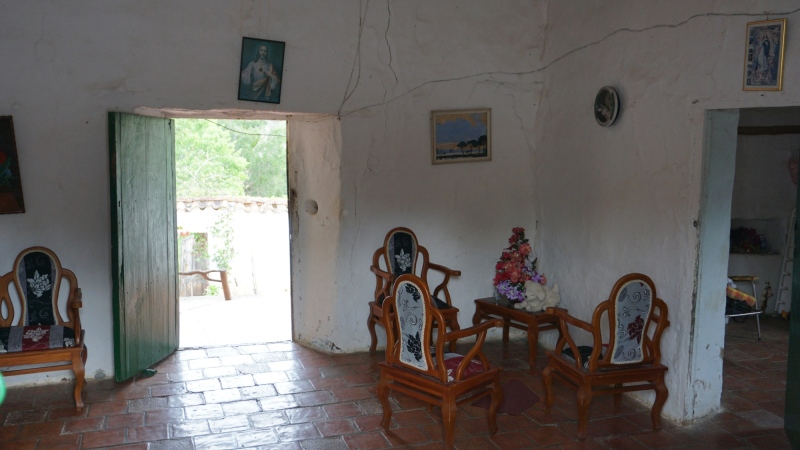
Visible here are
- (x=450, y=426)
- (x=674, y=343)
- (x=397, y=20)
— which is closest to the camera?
(x=450, y=426)

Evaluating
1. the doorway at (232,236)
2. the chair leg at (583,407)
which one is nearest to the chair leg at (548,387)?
the chair leg at (583,407)

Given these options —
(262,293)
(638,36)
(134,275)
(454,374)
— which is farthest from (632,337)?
(262,293)

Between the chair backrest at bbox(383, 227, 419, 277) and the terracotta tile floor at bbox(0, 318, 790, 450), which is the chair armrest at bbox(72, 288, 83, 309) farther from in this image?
the chair backrest at bbox(383, 227, 419, 277)

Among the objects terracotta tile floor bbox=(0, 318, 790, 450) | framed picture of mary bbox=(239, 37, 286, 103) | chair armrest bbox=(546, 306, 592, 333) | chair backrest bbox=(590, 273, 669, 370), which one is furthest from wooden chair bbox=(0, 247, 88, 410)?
chair backrest bbox=(590, 273, 669, 370)

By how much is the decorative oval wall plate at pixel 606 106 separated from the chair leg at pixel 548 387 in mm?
1881

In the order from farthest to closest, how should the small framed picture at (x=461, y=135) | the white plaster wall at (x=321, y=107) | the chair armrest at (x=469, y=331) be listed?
the small framed picture at (x=461, y=135), the white plaster wall at (x=321, y=107), the chair armrest at (x=469, y=331)

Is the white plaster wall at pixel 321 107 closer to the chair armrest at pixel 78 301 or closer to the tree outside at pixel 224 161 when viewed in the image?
the chair armrest at pixel 78 301

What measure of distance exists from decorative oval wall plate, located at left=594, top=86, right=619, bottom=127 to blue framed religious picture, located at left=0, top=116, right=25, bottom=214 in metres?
4.31

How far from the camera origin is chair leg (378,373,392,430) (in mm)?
4176

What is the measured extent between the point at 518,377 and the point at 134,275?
3.09 metres

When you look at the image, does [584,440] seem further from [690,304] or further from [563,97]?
[563,97]

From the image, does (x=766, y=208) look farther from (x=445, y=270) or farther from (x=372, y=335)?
(x=372, y=335)

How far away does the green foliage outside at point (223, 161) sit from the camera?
12.6m

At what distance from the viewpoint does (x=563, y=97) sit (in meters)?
5.77
